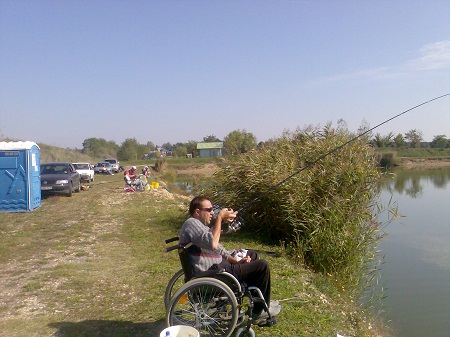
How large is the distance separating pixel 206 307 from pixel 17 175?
11370 millimetres

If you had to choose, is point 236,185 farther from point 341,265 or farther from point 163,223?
point 341,265

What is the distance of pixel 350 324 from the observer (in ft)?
17.7

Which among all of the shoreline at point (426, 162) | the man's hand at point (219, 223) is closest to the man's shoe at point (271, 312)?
the man's hand at point (219, 223)

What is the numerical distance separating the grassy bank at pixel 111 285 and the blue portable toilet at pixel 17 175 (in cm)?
231

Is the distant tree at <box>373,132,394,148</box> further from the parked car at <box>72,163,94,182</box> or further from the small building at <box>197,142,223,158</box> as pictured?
the parked car at <box>72,163,94,182</box>

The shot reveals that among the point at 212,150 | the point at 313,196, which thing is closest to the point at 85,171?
the point at 212,150

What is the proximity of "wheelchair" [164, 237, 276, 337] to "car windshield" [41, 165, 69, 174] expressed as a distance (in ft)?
55.1

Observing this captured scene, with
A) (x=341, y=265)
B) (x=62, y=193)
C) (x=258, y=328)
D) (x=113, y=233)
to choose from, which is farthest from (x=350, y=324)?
(x=62, y=193)

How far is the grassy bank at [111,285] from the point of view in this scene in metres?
4.81

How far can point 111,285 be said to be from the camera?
245 inches

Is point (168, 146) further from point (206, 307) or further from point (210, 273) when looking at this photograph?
point (210, 273)

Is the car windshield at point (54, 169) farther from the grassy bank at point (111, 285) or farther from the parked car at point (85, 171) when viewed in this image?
the parked car at point (85, 171)

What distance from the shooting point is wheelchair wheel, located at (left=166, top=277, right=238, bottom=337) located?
12.7ft

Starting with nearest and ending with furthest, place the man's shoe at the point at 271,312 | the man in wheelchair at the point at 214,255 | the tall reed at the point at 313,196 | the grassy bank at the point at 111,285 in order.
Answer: the man in wheelchair at the point at 214,255, the man's shoe at the point at 271,312, the grassy bank at the point at 111,285, the tall reed at the point at 313,196
